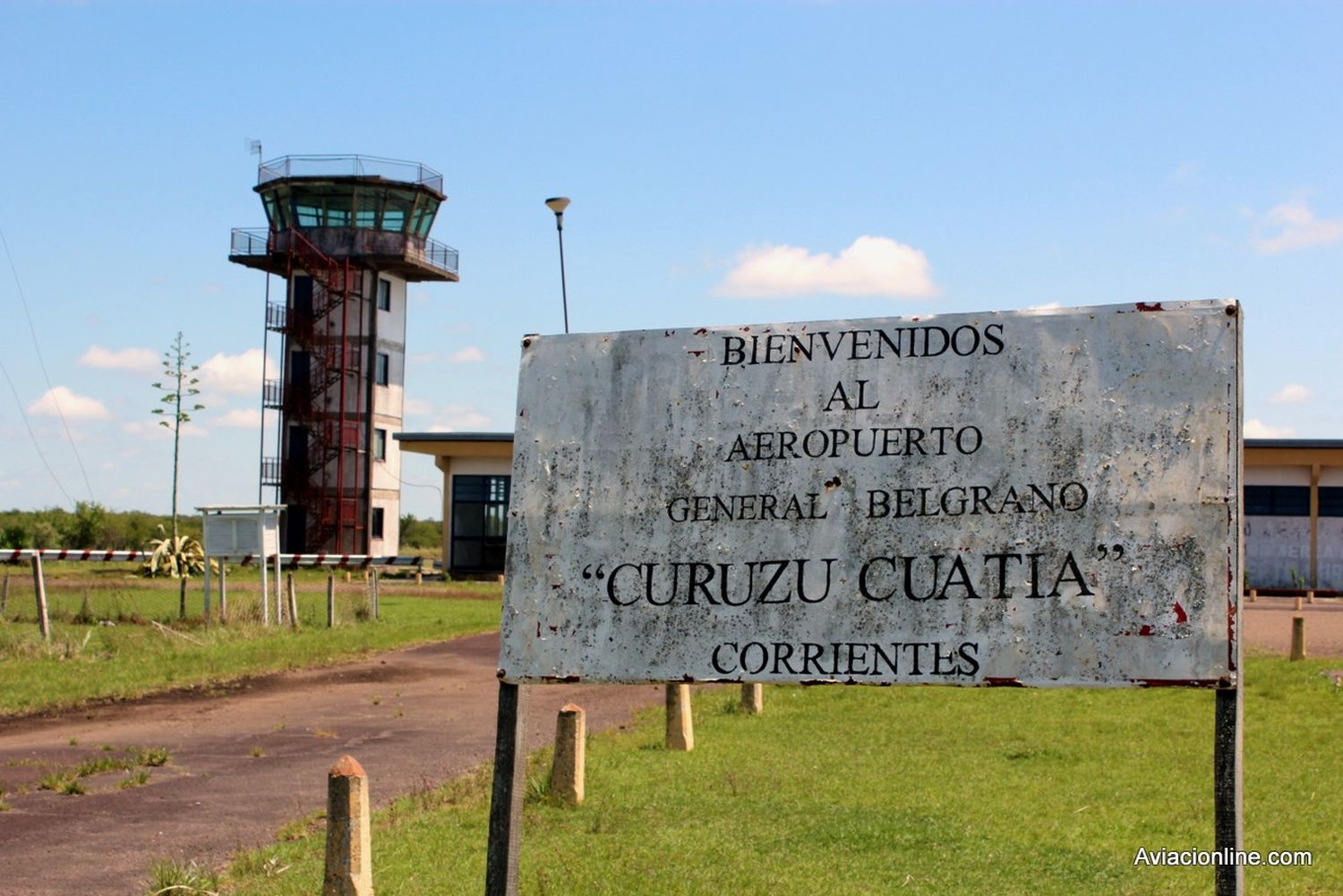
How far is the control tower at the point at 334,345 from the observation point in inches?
2141

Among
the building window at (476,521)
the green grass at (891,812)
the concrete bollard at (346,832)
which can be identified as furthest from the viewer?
the building window at (476,521)

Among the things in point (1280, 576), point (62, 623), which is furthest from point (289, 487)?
point (1280, 576)

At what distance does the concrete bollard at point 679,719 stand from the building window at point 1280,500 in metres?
39.6

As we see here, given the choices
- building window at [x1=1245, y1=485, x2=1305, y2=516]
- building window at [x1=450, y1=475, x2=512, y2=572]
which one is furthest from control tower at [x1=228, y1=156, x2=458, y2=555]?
building window at [x1=1245, y1=485, x2=1305, y2=516]

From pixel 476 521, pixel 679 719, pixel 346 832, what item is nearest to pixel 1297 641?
pixel 679 719

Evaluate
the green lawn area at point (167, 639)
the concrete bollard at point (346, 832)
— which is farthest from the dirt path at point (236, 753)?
the concrete bollard at point (346, 832)

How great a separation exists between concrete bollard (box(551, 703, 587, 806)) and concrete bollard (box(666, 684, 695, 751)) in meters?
2.48

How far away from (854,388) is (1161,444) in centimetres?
109

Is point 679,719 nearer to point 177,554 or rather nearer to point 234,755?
point 234,755

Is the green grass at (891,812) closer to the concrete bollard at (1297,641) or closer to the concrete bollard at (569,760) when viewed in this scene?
the concrete bollard at (569,760)

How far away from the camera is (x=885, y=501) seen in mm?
5113

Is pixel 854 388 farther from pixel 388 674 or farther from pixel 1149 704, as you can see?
pixel 388 674

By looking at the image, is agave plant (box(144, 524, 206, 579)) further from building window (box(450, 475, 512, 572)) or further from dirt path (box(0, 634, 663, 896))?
dirt path (box(0, 634, 663, 896))

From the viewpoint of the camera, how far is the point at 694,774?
10.5 m
